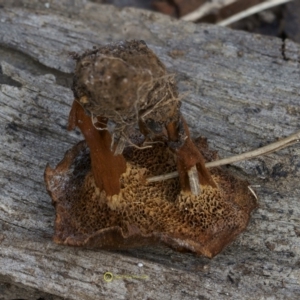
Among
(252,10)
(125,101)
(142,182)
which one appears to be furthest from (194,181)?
(252,10)

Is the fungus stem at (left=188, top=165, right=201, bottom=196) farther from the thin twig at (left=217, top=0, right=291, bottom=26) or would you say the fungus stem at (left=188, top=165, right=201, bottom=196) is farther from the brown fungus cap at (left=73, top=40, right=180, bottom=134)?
the thin twig at (left=217, top=0, right=291, bottom=26)

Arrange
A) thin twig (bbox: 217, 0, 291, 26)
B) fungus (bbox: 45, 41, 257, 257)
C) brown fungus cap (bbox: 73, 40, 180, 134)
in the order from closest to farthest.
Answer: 1. brown fungus cap (bbox: 73, 40, 180, 134)
2. fungus (bbox: 45, 41, 257, 257)
3. thin twig (bbox: 217, 0, 291, 26)

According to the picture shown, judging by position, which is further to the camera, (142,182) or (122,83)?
(142,182)

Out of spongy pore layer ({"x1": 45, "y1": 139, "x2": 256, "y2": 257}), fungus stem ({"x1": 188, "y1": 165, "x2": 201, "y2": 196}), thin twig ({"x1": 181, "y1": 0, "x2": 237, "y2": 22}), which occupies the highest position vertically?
thin twig ({"x1": 181, "y1": 0, "x2": 237, "y2": 22})

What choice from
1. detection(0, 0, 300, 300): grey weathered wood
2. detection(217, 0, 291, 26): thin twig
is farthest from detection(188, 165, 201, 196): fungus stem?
detection(217, 0, 291, 26): thin twig

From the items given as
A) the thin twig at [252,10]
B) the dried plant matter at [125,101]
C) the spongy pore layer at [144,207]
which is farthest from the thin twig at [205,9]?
the dried plant matter at [125,101]

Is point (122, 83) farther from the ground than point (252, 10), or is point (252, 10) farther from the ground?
point (252, 10)

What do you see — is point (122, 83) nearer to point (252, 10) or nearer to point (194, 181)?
point (194, 181)
